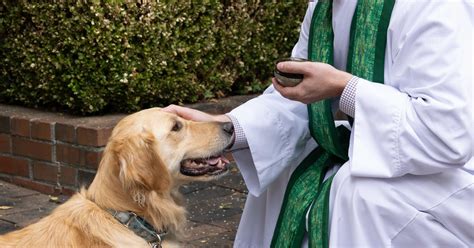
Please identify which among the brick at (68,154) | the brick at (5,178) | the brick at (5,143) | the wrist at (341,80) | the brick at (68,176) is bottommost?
the brick at (5,178)

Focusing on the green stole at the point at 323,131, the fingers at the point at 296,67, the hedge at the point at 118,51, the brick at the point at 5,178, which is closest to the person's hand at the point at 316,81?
the fingers at the point at 296,67

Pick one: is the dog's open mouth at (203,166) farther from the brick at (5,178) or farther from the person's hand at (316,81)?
the brick at (5,178)

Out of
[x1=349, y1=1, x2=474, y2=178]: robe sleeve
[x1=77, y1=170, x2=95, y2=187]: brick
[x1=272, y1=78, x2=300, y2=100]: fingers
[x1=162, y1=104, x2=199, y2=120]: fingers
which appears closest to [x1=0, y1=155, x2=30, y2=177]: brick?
[x1=77, y1=170, x2=95, y2=187]: brick

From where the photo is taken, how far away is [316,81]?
329 cm

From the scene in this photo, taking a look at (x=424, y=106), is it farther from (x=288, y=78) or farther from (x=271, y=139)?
(x=271, y=139)

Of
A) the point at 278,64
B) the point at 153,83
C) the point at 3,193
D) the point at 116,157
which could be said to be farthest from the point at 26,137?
the point at 278,64

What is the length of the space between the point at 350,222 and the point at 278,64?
0.71 m

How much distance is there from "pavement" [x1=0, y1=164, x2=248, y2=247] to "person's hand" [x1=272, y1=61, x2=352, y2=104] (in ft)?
6.09

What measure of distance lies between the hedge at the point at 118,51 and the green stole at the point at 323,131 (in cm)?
245

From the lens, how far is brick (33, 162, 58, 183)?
6.14 metres

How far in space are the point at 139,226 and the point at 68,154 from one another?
100 inches

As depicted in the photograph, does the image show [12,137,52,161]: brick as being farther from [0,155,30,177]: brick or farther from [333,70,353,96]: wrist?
[333,70,353,96]: wrist

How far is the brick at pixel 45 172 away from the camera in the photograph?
6145mm

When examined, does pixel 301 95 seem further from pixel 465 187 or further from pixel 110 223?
pixel 110 223
